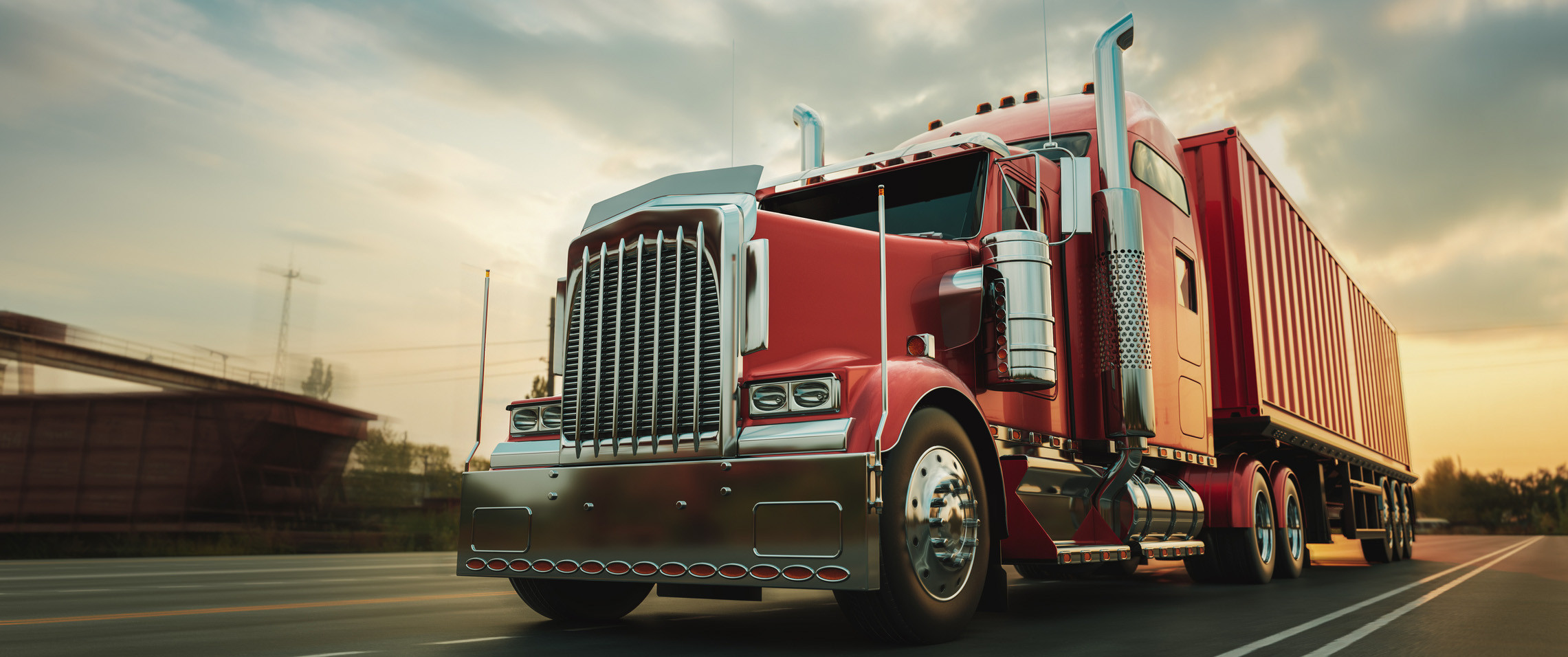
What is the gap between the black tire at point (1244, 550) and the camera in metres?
9.41

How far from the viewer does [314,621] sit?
243 inches

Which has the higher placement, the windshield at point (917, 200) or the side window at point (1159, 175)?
the side window at point (1159, 175)

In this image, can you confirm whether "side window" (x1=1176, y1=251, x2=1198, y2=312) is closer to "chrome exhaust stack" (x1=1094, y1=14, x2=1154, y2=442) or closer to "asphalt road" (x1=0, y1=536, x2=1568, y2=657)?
"chrome exhaust stack" (x1=1094, y1=14, x2=1154, y2=442)

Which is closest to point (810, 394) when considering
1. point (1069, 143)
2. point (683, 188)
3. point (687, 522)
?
point (687, 522)

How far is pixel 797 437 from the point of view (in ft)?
14.6

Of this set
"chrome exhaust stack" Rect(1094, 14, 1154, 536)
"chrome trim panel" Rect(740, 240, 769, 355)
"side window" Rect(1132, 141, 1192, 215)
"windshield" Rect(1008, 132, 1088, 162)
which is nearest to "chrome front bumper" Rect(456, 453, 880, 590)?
"chrome trim panel" Rect(740, 240, 769, 355)

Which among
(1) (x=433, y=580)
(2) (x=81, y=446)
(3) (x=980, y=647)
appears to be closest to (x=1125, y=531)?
(3) (x=980, y=647)

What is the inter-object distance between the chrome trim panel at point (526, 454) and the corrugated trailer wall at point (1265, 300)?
693cm

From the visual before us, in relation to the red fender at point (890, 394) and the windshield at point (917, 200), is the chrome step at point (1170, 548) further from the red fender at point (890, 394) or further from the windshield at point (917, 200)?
the red fender at point (890, 394)

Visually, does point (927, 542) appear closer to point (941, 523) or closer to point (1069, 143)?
point (941, 523)

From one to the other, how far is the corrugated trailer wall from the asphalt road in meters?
2.03

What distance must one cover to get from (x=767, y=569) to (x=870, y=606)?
1.82 feet

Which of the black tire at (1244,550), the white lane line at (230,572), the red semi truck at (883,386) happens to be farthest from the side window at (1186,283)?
the white lane line at (230,572)

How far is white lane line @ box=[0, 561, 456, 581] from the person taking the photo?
10953 millimetres
